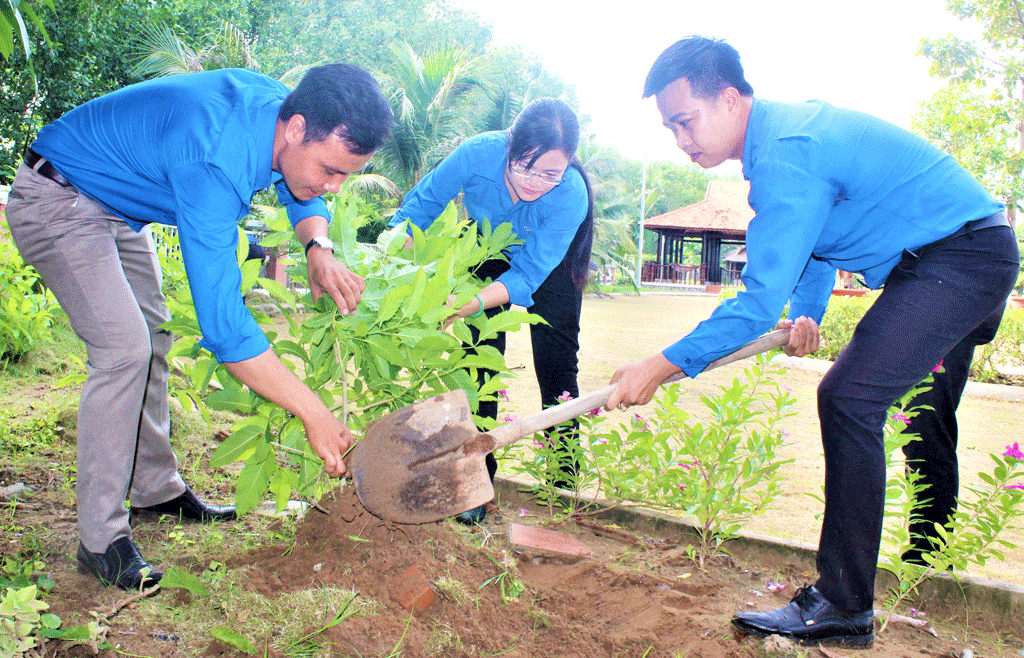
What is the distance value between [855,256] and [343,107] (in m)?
1.58

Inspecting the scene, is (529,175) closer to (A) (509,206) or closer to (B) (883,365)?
(A) (509,206)

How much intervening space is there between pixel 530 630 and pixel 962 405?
19.3 feet

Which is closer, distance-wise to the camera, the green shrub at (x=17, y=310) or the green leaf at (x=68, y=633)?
the green leaf at (x=68, y=633)

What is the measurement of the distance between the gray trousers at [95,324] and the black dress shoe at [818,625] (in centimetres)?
204

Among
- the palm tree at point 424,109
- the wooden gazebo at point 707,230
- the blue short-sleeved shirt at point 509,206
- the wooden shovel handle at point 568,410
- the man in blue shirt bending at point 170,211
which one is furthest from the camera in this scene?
the wooden gazebo at point 707,230

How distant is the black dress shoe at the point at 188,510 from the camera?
273 centimetres

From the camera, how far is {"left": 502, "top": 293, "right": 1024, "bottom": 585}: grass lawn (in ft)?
10.1

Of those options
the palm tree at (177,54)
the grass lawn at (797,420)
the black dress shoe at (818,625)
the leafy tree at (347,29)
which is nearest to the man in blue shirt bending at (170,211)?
the grass lawn at (797,420)

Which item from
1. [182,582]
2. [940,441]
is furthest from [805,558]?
[182,582]

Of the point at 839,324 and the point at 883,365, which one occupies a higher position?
the point at 883,365

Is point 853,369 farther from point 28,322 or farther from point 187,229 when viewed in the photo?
point 28,322

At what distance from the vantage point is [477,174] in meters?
3.09

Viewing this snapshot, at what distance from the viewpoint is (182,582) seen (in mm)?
2023

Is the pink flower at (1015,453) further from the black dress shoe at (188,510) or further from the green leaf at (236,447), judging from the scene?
the black dress shoe at (188,510)
